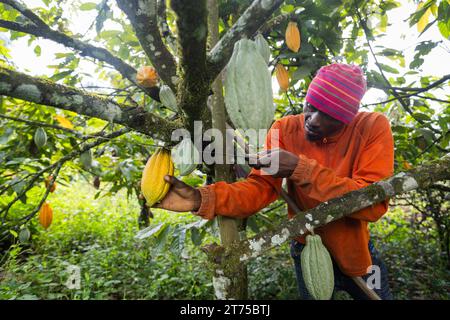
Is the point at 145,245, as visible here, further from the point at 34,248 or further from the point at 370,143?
the point at 370,143

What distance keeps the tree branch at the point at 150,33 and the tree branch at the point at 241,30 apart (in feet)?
0.56

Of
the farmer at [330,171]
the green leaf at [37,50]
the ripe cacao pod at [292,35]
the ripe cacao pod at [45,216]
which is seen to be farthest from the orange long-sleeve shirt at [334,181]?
the ripe cacao pod at [45,216]

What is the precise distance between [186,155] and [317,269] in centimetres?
58

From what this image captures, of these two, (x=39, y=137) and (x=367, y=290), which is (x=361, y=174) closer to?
(x=367, y=290)

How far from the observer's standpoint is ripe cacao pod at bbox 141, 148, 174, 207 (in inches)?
39.0

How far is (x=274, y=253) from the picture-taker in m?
3.59

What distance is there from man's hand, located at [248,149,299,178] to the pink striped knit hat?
0.30m

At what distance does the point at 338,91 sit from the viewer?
1298 millimetres

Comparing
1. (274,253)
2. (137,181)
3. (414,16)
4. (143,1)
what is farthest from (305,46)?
(274,253)

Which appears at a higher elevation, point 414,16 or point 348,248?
point 414,16

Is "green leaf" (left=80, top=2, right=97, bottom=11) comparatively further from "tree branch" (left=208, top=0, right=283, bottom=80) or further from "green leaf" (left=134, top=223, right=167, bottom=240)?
"tree branch" (left=208, top=0, right=283, bottom=80)

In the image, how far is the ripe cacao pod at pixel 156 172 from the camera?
99 centimetres

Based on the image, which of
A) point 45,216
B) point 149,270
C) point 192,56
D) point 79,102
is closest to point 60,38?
point 79,102
